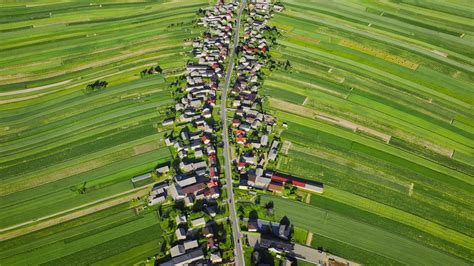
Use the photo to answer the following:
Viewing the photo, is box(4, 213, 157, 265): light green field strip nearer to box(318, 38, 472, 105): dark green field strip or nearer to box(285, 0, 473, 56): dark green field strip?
box(318, 38, 472, 105): dark green field strip

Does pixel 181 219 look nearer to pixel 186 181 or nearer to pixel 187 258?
pixel 187 258

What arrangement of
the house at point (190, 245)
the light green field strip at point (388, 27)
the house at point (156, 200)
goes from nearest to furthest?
the house at point (190, 245) < the house at point (156, 200) < the light green field strip at point (388, 27)

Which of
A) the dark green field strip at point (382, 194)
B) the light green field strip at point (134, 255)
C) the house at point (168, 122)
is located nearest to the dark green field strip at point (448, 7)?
the dark green field strip at point (382, 194)

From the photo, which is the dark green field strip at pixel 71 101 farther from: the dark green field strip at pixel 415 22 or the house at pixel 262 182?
the dark green field strip at pixel 415 22

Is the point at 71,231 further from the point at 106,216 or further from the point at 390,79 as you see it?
the point at 390,79

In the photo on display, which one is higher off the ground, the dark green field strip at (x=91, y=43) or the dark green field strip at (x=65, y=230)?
the dark green field strip at (x=91, y=43)

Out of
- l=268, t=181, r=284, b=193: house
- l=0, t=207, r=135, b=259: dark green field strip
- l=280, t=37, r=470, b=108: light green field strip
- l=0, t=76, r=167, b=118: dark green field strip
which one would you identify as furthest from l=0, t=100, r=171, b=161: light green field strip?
l=280, t=37, r=470, b=108: light green field strip

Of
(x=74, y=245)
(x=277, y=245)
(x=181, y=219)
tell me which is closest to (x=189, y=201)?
(x=181, y=219)

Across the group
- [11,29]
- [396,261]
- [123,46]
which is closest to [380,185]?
[396,261]
